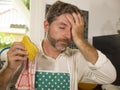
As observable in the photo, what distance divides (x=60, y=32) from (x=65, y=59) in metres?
0.17

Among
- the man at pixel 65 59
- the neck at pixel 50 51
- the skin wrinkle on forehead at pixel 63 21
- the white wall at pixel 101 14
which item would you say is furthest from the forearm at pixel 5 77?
the white wall at pixel 101 14

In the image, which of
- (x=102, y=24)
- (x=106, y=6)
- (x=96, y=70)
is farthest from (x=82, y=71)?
(x=106, y=6)

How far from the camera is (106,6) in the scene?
1.76 meters

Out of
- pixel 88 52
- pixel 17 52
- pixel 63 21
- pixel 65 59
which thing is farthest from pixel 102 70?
pixel 17 52

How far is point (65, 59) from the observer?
4.24 feet

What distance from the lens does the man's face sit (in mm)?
1221

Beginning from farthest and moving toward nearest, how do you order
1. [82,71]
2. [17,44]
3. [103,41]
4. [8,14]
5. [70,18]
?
1. [103,41]
2. [8,14]
3. [82,71]
4. [70,18]
5. [17,44]

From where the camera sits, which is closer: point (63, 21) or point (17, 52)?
point (17, 52)

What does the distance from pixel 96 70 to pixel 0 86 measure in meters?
0.49

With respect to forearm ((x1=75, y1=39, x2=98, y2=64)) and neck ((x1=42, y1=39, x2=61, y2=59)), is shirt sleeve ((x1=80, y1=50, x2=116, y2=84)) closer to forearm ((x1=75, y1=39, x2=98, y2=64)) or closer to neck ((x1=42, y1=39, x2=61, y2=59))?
forearm ((x1=75, y1=39, x2=98, y2=64))

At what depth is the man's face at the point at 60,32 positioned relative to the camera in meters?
1.22

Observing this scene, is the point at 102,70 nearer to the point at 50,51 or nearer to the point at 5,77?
the point at 50,51

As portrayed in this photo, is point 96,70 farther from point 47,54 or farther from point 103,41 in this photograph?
point 103,41

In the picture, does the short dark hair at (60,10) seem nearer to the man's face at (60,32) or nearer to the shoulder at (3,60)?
the man's face at (60,32)
